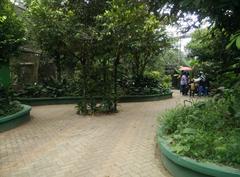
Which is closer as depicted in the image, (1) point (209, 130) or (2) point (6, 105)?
(1) point (209, 130)

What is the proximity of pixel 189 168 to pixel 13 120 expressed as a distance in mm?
7330

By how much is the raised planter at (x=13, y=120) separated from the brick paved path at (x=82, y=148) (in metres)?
0.25

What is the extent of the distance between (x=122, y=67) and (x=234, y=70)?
51.8 ft

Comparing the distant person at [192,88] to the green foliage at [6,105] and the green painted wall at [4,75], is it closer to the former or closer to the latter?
the green painted wall at [4,75]

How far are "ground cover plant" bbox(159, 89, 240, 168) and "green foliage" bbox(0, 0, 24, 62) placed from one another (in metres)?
6.73

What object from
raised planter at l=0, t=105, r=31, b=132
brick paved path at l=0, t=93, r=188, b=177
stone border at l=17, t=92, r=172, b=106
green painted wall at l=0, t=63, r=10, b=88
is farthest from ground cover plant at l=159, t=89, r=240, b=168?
stone border at l=17, t=92, r=172, b=106

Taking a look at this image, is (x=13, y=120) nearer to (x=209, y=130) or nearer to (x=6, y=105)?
(x=6, y=105)

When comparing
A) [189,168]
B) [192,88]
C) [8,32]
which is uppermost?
[8,32]

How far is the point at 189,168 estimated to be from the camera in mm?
5727

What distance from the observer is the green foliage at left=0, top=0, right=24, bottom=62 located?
12789mm

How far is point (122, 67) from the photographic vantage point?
2397 centimetres

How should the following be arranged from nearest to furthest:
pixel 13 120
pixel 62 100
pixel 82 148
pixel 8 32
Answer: pixel 82 148 < pixel 13 120 < pixel 8 32 < pixel 62 100

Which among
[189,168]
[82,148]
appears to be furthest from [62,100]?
[189,168]

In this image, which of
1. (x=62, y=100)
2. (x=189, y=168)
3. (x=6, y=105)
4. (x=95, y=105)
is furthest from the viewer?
(x=62, y=100)
